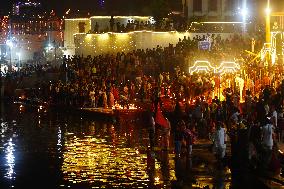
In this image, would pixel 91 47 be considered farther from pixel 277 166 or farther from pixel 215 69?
pixel 277 166

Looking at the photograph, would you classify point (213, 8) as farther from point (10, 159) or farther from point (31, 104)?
point (10, 159)

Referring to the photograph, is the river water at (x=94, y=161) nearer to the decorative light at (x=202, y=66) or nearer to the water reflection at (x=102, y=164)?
the water reflection at (x=102, y=164)

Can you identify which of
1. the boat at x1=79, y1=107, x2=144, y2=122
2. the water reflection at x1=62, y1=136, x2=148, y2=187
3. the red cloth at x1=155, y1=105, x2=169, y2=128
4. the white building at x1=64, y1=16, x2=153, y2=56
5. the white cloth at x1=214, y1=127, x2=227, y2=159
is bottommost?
the water reflection at x1=62, y1=136, x2=148, y2=187

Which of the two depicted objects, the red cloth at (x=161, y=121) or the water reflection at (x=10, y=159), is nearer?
the water reflection at (x=10, y=159)

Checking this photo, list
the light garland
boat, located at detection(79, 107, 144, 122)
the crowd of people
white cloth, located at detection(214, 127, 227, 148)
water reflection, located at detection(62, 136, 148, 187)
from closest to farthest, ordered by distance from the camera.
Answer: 1. water reflection, located at detection(62, 136, 148, 187)
2. the crowd of people
3. white cloth, located at detection(214, 127, 227, 148)
4. the light garland
5. boat, located at detection(79, 107, 144, 122)

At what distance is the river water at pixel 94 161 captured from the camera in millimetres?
20656

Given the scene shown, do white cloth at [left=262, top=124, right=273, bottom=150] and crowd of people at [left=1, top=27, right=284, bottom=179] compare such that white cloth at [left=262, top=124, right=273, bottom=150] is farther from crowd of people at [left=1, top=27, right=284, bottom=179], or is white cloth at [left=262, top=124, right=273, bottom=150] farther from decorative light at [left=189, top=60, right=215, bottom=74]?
decorative light at [left=189, top=60, right=215, bottom=74]

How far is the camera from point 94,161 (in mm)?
24281

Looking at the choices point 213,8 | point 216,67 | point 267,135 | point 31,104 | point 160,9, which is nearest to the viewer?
point 267,135

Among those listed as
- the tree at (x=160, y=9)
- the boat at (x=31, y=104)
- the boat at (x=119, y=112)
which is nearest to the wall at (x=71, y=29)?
the tree at (x=160, y=9)

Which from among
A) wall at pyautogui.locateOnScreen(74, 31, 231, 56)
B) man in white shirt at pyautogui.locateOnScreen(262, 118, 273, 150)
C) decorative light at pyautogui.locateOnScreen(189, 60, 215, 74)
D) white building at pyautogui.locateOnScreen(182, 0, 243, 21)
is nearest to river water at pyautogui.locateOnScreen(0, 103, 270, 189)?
man in white shirt at pyautogui.locateOnScreen(262, 118, 273, 150)

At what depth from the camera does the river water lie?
813 inches

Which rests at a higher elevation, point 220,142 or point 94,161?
point 220,142

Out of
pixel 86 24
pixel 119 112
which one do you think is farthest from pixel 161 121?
pixel 86 24
